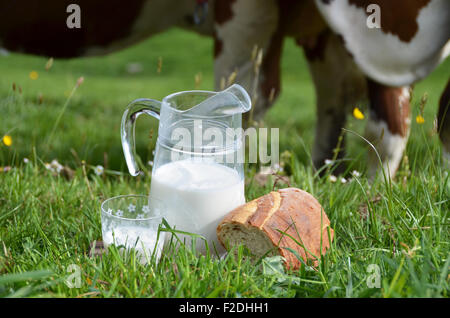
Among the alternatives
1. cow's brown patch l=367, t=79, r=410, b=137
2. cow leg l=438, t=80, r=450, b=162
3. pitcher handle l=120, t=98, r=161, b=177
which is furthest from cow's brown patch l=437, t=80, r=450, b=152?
pitcher handle l=120, t=98, r=161, b=177

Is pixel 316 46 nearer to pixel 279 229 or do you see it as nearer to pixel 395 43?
pixel 395 43

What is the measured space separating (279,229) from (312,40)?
206 centimetres

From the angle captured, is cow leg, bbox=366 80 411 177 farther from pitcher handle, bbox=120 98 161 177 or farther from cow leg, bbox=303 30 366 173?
pitcher handle, bbox=120 98 161 177

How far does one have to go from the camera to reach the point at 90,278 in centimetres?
138

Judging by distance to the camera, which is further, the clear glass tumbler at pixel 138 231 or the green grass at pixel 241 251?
the clear glass tumbler at pixel 138 231

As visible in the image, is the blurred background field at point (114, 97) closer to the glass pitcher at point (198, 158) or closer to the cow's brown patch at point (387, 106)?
the cow's brown patch at point (387, 106)

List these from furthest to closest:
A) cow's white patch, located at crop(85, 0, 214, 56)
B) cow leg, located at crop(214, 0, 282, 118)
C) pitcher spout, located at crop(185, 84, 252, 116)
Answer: cow's white patch, located at crop(85, 0, 214, 56)
cow leg, located at crop(214, 0, 282, 118)
pitcher spout, located at crop(185, 84, 252, 116)

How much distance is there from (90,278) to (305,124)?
12.1 feet

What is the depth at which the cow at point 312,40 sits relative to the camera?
225 centimetres

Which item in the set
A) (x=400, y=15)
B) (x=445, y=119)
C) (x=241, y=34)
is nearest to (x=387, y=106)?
(x=445, y=119)

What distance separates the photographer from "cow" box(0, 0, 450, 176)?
225cm

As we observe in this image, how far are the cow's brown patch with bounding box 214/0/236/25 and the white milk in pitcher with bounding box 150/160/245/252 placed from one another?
127cm

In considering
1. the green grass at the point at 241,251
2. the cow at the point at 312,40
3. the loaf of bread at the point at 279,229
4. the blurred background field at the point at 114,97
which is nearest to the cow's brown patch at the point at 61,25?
the cow at the point at 312,40

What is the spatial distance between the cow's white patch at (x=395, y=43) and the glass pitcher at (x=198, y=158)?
860 mm
